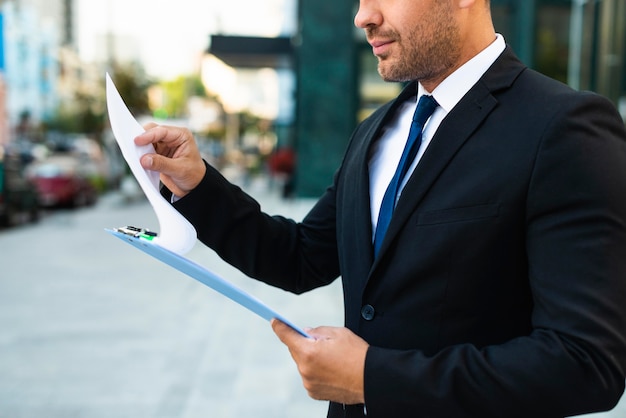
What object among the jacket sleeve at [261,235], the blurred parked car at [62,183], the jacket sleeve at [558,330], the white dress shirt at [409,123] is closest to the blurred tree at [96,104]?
the blurred parked car at [62,183]

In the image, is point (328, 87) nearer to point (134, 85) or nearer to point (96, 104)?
point (134, 85)

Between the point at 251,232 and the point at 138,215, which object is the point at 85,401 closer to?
the point at 251,232

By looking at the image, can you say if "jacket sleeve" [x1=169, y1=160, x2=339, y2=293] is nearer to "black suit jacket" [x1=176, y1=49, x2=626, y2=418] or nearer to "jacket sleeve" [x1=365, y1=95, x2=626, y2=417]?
"black suit jacket" [x1=176, y1=49, x2=626, y2=418]

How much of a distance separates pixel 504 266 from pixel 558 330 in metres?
0.17

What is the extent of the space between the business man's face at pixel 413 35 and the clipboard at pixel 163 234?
0.51m

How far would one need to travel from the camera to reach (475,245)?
4.50 feet

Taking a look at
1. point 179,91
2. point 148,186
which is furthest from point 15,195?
point 179,91

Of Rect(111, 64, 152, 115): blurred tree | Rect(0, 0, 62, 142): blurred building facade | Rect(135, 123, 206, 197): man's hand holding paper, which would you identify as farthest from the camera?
Rect(0, 0, 62, 142): blurred building facade

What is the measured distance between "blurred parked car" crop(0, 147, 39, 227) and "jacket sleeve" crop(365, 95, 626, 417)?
16139mm

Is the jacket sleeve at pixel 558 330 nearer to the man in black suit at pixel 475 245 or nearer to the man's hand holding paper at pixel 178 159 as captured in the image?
the man in black suit at pixel 475 245

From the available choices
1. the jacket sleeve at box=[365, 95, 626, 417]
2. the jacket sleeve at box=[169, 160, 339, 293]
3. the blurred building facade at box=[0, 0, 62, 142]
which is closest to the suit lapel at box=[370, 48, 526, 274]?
the jacket sleeve at box=[365, 95, 626, 417]

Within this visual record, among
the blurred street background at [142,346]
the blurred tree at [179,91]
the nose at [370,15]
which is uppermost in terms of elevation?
the nose at [370,15]

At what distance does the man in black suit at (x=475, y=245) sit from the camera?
1247 mm

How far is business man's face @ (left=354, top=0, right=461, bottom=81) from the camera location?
150cm
